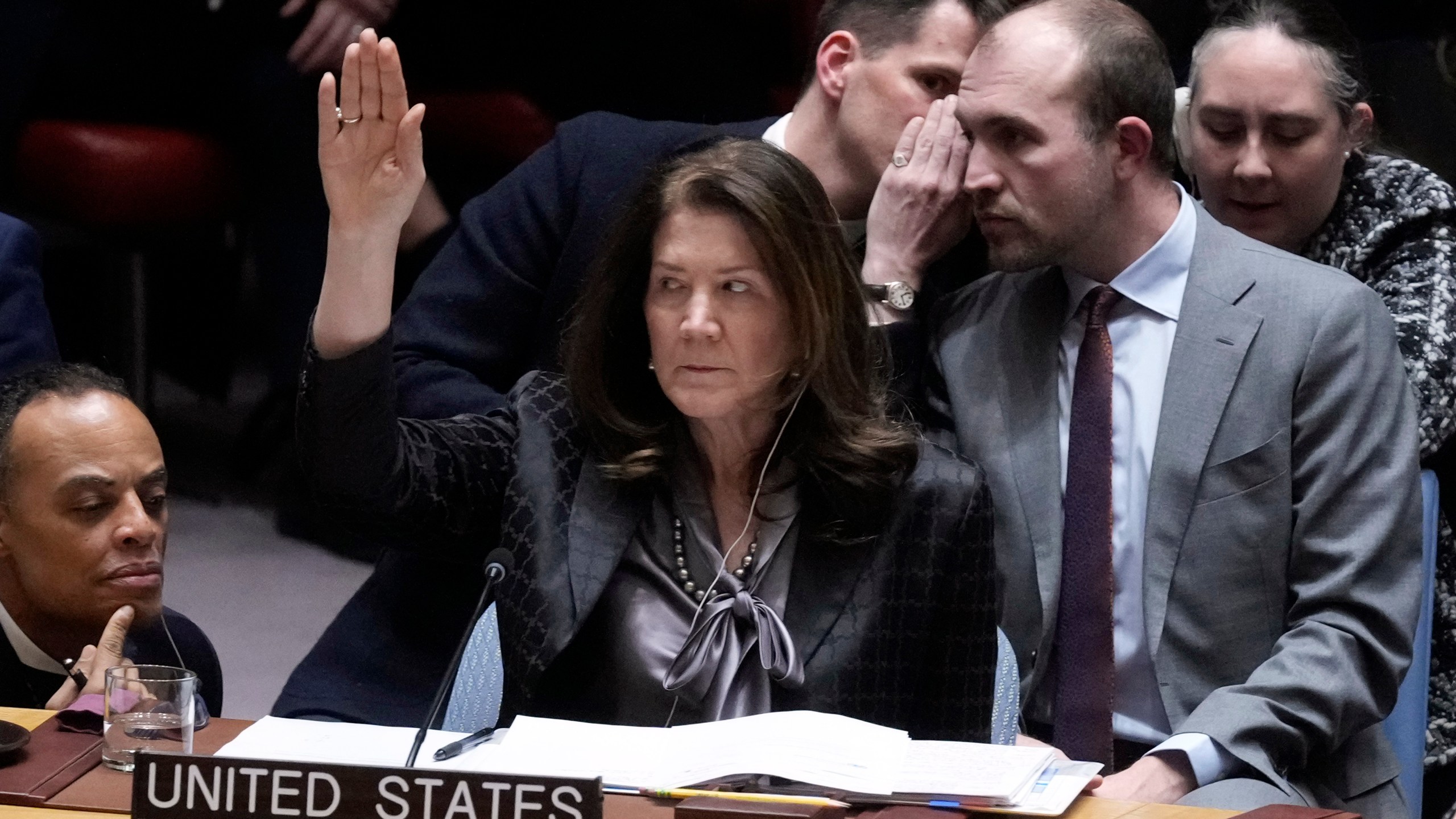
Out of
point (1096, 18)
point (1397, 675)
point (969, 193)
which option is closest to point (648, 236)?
point (969, 193)

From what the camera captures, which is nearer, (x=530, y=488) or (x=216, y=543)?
(x=530, y=488)

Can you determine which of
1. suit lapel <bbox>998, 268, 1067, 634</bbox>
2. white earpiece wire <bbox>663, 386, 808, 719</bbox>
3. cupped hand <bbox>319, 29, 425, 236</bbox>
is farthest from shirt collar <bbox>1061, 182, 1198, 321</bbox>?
cupped hand <bbox>319, 29, 425, 236</bbox>

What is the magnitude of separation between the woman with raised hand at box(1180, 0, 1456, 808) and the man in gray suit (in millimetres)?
163

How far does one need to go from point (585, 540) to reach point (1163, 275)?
3.06 feet

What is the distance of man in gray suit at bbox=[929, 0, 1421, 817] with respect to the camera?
2.25m

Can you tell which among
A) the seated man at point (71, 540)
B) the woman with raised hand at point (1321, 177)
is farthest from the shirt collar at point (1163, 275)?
the seated man at point (71, 540)

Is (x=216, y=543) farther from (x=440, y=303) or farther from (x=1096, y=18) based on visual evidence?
(x=1096, y=18)

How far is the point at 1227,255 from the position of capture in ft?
8.01

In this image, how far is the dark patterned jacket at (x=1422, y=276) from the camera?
2506 millimetres

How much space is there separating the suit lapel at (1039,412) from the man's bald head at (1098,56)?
24cm

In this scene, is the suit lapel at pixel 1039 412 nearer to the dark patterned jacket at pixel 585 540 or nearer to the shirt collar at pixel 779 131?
the dark patterned jacket at pixel 585 540

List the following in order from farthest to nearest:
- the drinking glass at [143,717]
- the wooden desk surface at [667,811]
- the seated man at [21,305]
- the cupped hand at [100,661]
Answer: the seated man at [21,305] → the cupped hand at [100,661] → the drinking glass at [143,717] → the wooden desk surface at [667,811]

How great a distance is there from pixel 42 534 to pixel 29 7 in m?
1.28

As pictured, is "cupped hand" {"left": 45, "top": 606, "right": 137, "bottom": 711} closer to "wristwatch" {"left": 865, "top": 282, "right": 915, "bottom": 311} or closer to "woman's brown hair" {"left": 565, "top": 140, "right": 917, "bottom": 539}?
"woman's brown hair" {"left": 565, "top": 140, "right": 917, "bottom": 539}
